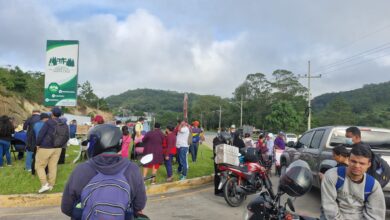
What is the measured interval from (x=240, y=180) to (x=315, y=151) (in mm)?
1796

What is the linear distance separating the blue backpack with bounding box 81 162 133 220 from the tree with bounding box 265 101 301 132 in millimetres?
77584

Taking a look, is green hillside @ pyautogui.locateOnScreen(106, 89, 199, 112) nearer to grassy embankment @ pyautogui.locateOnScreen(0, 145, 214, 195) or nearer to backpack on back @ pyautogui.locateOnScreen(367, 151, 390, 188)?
grassy embankment @ pyautogui.locateOnScreen(0, 145, 214, 195)

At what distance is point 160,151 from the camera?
33.4ft

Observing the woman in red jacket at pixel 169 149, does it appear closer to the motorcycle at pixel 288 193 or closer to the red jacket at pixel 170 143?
the red jacket at pixel 170 143

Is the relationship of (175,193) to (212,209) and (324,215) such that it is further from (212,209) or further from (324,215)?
(324,215)

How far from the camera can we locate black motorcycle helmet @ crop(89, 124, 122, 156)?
2766mm

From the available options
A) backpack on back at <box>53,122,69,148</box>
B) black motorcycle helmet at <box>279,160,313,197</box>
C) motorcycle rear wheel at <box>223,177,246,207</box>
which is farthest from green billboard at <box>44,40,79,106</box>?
black motorcycle helmet at <box>279,160,313,197</box>

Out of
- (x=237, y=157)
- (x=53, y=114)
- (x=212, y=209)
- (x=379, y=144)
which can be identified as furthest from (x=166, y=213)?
(x=379, y=144)

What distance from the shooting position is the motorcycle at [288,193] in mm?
3283

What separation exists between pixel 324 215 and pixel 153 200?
5867mm

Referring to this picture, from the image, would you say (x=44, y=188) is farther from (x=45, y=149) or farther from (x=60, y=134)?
(x=60, y=134)

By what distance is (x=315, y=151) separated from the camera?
859 centimetres

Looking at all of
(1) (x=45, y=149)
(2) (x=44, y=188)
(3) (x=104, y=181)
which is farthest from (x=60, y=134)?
(3) (x=104, y=181)

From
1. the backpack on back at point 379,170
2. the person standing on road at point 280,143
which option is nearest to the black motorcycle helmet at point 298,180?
the backpack on back at point 379,170
